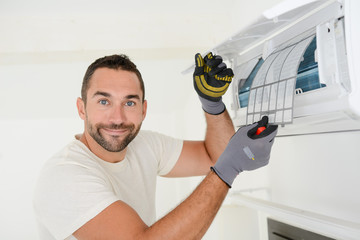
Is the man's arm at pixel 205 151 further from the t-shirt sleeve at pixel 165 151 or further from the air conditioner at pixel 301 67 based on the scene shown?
the air conditioner at pixel 301 67

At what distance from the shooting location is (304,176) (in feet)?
5.36

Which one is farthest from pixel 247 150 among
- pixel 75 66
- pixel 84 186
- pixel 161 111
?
pixel 161 111

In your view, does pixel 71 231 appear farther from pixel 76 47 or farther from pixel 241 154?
pixel 76 47

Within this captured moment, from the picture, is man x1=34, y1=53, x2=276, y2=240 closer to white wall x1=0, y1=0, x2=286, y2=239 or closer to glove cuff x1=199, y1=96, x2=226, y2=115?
glove cuff x1=199, y1=96, x2=226, y2=115

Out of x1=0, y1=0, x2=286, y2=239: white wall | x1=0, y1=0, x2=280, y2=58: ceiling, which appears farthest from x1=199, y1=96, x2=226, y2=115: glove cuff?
x1=0, y1=0, x2=280, y2=58: ceiling

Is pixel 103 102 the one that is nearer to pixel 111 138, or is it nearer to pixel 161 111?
pixel 111 138

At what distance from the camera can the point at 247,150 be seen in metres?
0.98

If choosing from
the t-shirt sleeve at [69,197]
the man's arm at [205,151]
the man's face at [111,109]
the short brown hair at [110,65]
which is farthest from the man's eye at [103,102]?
the man's arm at [205,151]

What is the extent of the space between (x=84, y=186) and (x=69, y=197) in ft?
0.20

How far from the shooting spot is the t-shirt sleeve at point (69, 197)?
3.43ft

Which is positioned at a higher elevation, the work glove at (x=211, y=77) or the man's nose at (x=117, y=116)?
the work glove at (x=211, y=77)

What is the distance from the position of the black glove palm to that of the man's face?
1.10ft

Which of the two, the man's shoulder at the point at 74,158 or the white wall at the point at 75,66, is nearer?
the man's shoulder at the point at 74,158

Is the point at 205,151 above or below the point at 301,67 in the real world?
below
